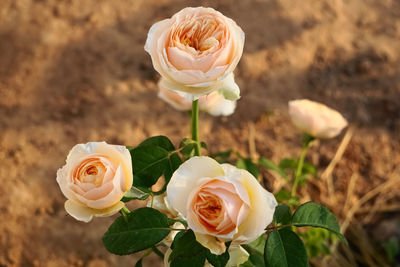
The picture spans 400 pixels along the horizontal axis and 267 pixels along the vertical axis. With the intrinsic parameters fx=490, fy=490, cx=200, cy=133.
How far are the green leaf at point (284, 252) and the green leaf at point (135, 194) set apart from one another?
17 centimetres

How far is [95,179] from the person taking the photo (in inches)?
22.1

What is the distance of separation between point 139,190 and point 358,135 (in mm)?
1088

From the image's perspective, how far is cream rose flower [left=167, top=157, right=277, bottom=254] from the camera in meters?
0.53

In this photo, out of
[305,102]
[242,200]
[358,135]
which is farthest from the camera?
[358,135]

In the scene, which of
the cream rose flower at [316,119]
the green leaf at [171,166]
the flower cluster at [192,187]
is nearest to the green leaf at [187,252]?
the flower cluster at [192,187]

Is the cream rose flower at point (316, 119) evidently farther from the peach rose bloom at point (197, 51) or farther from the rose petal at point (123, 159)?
the rose petal at point (123, 159)

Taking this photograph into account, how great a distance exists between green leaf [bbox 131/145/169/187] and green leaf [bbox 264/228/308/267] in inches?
6.8

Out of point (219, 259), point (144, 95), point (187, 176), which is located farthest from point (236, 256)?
point (144, 95)

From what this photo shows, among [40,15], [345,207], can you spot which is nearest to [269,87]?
[345,207]

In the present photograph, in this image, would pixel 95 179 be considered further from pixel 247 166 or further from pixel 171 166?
pixel 247 166

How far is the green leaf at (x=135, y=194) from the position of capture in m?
0.61

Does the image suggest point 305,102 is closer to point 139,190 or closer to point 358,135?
point 139,190

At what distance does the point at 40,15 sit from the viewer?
5.44 feet

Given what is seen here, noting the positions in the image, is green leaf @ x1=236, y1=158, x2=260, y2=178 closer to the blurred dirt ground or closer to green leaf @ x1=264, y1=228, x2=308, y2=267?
green leaf @ x1=264, y1=228, x2=308, y2=267
